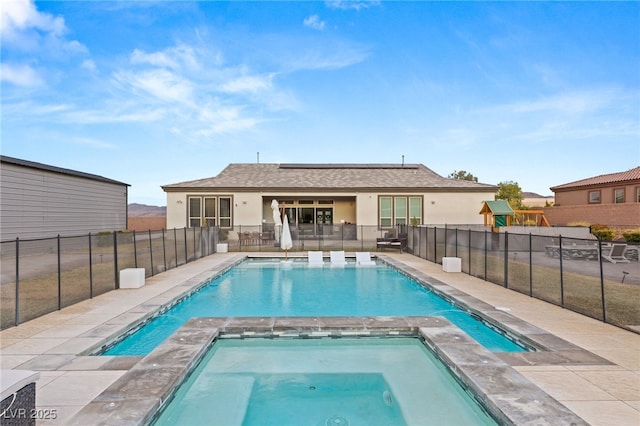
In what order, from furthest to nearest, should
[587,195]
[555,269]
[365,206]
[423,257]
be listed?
1. [587,195]
2. [365,206]
3. [423,257]
4. [555,269]

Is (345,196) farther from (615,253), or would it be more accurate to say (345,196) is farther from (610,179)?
(610,179)

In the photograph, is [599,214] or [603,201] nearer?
[599,214]

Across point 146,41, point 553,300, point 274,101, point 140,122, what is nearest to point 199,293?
point 553,300

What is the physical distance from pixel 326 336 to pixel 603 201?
30044 mm

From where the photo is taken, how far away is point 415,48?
1683 cm

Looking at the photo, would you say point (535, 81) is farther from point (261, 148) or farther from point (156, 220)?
point (156, 220)

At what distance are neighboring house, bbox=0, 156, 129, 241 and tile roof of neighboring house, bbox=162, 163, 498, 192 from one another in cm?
547

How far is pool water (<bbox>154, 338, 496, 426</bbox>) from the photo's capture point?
3.97m

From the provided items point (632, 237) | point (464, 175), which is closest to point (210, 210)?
point (632, 237)

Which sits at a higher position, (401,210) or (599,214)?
(401,210)

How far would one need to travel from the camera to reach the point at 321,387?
4730 mm

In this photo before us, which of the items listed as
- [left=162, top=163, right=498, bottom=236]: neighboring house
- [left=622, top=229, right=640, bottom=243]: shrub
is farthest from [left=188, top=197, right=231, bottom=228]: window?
[left=622, top=229, right=640, bottom=243]: shrub

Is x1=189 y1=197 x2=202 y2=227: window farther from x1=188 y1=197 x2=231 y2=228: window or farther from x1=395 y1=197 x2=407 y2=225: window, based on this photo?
x1=395 y1=197 x2=407 y2=225: window

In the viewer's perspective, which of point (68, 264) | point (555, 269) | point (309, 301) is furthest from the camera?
point (555, 269)
